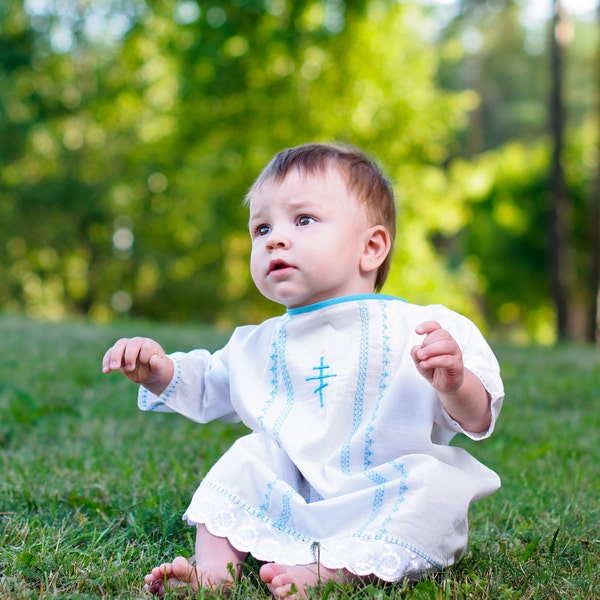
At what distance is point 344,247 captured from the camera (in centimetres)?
220

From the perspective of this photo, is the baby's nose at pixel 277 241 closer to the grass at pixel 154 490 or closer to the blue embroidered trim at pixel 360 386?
the blue embroidered trim at pixel 360 386

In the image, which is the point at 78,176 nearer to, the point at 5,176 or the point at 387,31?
the point at 5,176

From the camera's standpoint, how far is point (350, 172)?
228 cm

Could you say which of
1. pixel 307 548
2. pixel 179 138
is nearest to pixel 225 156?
pixel 179 138

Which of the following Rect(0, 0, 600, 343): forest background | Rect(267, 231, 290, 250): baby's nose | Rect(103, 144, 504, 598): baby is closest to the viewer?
Rect(103, 144, 504, 598): baby

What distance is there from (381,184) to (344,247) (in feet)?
0.86

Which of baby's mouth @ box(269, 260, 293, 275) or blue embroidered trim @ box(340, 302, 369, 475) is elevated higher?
baby's mouth @ box(269, 260, 293, 275)

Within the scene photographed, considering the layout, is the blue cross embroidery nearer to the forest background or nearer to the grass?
the grass

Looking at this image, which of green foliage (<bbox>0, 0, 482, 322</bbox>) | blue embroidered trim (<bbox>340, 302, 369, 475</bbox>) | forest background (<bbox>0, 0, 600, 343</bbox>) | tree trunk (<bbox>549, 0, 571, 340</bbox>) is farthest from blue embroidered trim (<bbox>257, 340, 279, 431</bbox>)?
tree trunk (<bbox>549, 0, 571, 340</bbox>)

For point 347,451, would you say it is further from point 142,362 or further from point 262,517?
point 142,362

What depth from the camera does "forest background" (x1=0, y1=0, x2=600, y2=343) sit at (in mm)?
14391

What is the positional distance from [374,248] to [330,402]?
1.48 ft

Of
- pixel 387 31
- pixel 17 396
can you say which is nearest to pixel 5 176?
pixel 387 31

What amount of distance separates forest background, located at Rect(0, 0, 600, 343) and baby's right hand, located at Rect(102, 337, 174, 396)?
10787mm
